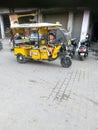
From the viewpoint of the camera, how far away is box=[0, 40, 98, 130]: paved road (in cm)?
270

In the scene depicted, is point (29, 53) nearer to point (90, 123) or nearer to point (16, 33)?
point (16, 33)

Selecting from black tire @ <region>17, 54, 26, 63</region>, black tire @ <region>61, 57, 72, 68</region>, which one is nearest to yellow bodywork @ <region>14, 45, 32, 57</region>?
black tire @ <region>17, 54, 26, 63</region>

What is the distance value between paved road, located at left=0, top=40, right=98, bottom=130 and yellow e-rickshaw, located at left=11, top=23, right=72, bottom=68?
64 centimetres

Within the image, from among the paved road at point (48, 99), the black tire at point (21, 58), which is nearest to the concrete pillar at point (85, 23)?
the paved road at point (48, 99)

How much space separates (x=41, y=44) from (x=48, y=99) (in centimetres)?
352

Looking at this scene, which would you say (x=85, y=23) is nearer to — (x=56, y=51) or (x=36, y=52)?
(x=56, y=51)

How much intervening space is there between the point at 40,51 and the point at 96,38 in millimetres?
9948

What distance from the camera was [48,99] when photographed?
3.55m

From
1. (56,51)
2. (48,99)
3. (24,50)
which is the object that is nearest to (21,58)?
(24,50)

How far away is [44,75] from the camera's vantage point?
5.26 m

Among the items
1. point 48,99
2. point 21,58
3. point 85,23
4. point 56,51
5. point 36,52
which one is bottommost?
point 48,99

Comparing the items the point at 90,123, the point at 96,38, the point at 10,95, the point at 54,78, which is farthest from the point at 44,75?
the point at 96,38

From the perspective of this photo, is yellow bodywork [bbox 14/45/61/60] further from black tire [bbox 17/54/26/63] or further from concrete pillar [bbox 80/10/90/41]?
concrete pillar [bbox 80/10/90/41]

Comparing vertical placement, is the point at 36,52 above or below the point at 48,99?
above
